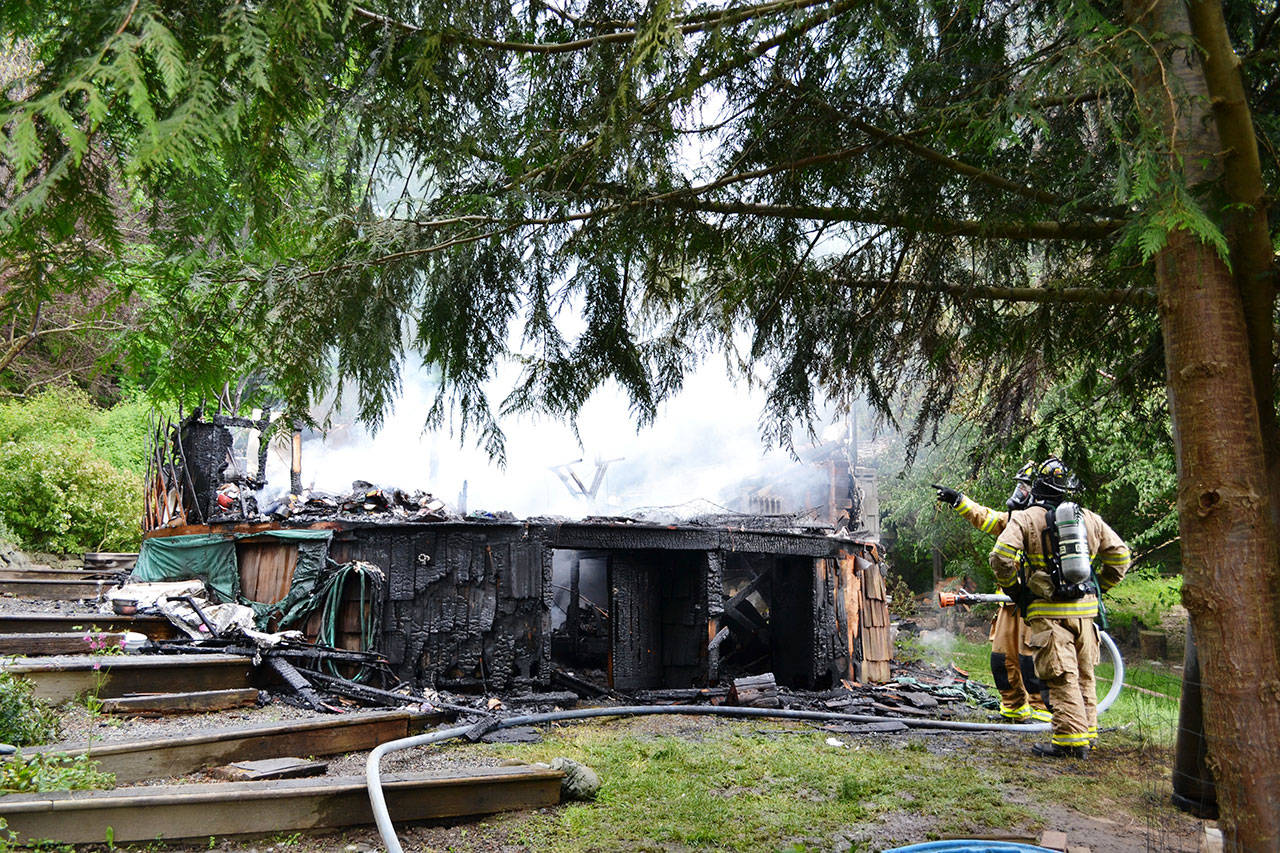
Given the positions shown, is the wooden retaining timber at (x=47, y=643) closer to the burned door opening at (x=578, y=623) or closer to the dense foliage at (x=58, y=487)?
the burned door opening at (x=578, y=623)

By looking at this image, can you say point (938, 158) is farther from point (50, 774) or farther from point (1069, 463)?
point (50, 774)

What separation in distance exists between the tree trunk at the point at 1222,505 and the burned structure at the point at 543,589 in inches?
248

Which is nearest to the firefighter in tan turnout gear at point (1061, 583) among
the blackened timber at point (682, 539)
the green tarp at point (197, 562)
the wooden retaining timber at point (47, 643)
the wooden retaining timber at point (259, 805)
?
the blackened timber at point (682, 539)

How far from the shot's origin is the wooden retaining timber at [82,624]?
659 centimetres

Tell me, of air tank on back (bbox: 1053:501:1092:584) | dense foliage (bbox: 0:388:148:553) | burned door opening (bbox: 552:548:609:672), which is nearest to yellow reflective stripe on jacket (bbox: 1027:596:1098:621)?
air tank on back (bbox: 1053:501:1092:584)

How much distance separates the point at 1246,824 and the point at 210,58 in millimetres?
4220

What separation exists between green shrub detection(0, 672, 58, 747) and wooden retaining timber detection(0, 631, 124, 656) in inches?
62.1

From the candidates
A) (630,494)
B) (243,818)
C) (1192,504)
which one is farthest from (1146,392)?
(630,494)

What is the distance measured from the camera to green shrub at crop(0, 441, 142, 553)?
1348cm

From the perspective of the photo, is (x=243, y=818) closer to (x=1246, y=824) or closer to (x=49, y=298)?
(x=49, y=298)

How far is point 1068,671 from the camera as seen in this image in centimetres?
636

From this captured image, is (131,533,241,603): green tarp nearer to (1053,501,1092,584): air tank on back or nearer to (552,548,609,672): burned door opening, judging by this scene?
(552,548,609,672): burned door opening

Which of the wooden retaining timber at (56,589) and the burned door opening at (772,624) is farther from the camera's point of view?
the burned door opening at (772,624)

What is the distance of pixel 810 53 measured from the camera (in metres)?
3.83
